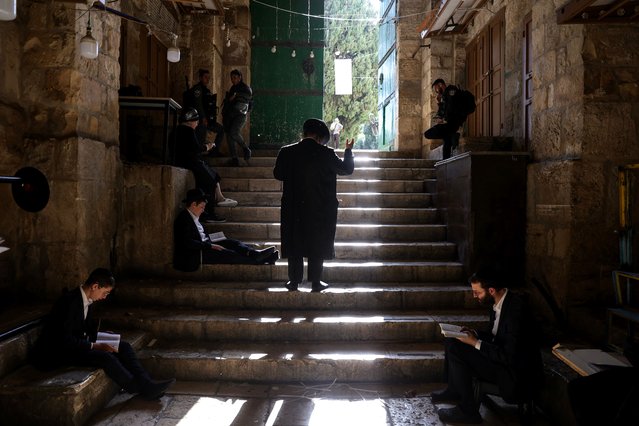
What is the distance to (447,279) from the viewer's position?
5.01 metres

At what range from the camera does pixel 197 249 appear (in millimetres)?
4828

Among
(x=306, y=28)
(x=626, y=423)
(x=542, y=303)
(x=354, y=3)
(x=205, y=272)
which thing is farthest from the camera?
(x=354, y=3)

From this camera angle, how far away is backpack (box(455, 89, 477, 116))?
7.02 metres

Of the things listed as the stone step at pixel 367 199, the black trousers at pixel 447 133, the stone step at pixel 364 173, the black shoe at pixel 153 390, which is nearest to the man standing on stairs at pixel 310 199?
the black shoe at pixel 153 390

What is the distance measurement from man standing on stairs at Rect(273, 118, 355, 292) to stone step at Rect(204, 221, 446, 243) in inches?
49.9

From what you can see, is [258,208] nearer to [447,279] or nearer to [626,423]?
[447,279]

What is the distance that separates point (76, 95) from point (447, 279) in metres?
4.02

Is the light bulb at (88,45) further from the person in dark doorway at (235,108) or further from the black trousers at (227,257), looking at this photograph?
the person in dark doorway at (235,108)

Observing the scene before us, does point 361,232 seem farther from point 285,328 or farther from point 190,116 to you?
point 190,116

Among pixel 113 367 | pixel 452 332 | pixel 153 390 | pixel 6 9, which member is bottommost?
pixel 153 390

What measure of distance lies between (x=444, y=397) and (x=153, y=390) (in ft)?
6.75

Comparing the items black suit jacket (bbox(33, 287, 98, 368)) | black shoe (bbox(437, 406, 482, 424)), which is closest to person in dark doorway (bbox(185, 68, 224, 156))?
black suit jacket (bbox(33, 287, 98, 368))

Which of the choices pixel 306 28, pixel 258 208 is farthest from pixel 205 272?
pixel 306 28

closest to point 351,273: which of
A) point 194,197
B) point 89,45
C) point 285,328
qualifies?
point 285,328
